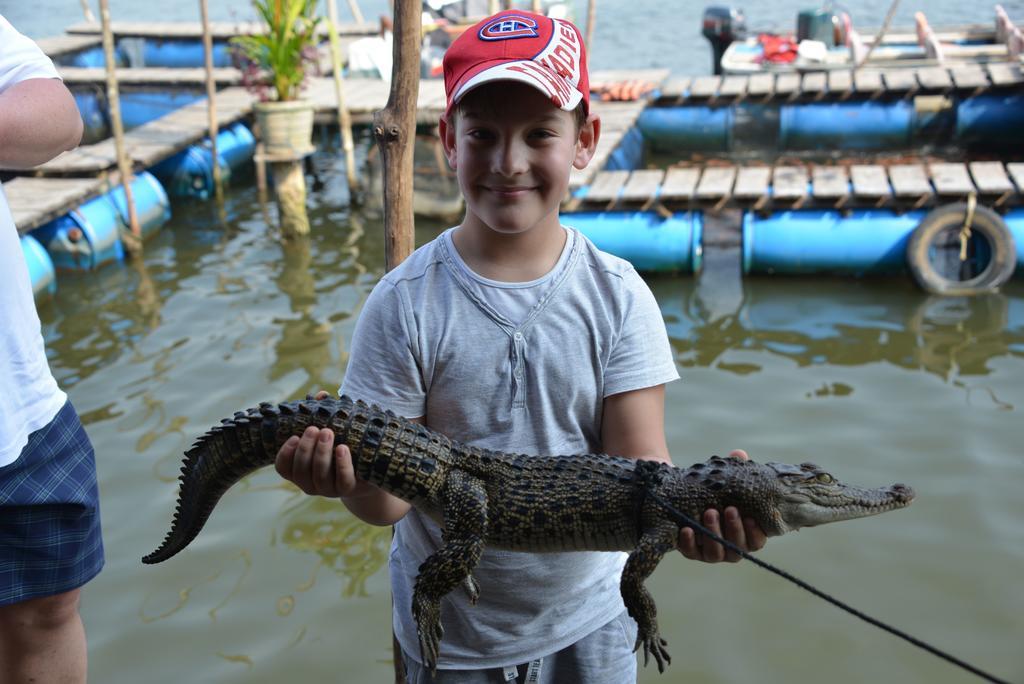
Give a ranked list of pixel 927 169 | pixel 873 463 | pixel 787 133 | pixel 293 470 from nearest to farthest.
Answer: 1. pixel 293 470
2. pixel 873 463
3. pixel 927 169
4. pixel 787 133

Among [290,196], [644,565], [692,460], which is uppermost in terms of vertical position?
[644,565]

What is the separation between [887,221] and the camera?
7.46 metres

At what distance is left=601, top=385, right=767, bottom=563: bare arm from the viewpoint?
2.03 metres

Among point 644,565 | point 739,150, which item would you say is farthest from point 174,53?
point 644,565

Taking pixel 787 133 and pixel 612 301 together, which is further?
pixel 787 133

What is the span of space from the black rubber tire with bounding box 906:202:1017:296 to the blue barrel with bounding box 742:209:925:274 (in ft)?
0.48

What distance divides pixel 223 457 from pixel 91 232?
6843 millimetres

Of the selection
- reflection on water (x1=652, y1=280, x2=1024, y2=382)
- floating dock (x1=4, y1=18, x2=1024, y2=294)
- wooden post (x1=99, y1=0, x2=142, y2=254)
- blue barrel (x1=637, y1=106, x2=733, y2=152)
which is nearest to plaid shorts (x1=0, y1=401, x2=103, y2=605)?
reflection on water (x1=652, y1=280, x2=1024, y2=382)

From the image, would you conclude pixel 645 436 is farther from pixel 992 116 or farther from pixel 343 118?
pixel 992 116

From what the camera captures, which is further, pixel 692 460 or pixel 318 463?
pixel 692 460

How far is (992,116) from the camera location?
1087cm

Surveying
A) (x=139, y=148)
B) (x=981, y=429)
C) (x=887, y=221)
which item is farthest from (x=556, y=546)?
(x=139, y=148)

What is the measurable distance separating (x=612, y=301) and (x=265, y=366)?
482 cm

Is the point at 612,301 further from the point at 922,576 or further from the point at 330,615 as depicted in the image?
the point at 922,576
